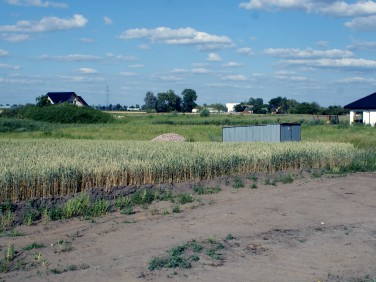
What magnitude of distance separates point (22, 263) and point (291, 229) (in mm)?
5472

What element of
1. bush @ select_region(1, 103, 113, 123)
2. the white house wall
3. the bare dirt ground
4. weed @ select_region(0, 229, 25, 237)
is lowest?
the bare dirt ground

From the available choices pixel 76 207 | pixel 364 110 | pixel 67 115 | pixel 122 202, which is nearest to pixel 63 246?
pixel 76 207

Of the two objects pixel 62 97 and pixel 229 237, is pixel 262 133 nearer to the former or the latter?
pixel 229 237

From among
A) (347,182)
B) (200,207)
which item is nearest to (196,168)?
(200,207)

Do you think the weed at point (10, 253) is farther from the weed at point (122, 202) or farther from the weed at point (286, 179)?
the weed at point (286, 179)

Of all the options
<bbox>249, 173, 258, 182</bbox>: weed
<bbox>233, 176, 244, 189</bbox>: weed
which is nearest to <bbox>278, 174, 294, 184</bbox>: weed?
<bbox>249, 173, 258, 182</bbox>: weed

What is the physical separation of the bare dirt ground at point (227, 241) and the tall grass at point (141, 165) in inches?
69.5

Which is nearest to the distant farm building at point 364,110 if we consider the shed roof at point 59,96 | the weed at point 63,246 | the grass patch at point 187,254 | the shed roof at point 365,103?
the shed roof at point 365,103

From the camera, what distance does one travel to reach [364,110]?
52031 mm

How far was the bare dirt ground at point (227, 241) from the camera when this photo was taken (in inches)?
318

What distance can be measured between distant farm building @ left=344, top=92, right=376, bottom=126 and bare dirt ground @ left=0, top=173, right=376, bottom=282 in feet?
126

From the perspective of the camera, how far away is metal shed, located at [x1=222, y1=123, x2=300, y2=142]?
31375 mm

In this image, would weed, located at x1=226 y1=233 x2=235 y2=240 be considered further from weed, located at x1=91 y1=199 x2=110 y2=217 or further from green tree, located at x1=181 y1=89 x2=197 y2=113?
green tree, located at x1=181 y1=89 x2=197 y2=113

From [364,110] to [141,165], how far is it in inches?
1627
